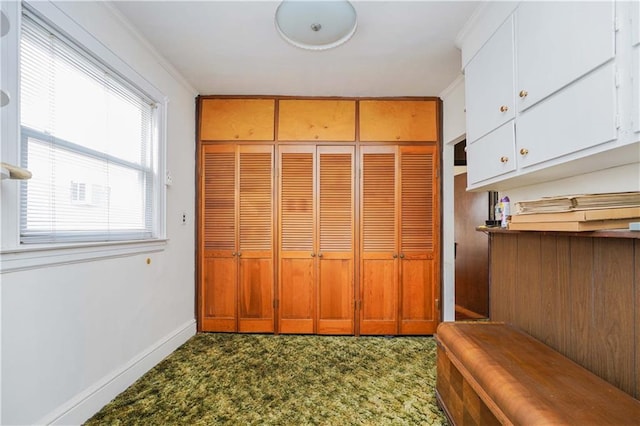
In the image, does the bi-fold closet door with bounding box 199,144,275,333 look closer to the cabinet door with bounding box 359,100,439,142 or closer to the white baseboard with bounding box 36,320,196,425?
the white baseboard with bounding box 36,320,196,425

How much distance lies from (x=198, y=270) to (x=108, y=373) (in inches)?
52.1

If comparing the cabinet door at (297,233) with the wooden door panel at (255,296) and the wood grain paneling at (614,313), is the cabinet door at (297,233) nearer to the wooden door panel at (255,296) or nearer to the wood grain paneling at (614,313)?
the wooden door panel at (255,296)

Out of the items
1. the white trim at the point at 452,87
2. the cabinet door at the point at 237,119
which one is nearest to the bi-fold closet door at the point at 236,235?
the cabinet door at the point at 237,119

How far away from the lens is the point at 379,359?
254 cm

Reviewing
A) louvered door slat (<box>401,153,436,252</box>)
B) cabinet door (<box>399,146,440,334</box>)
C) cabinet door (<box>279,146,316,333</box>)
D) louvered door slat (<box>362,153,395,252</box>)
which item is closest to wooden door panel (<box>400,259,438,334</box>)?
cabinet door (<box>399,146,440,334</box>)

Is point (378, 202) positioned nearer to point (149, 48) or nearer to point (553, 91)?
point (553, 91)

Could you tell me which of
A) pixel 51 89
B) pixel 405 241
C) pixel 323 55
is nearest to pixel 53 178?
pixel 51 89

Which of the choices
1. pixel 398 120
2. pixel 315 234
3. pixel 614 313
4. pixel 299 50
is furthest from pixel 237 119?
pixel 614 313

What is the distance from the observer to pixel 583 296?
1.30 meters

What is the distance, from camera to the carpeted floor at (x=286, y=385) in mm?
1772

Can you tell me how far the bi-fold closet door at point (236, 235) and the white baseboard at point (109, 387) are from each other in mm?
555

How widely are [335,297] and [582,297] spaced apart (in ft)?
6.98

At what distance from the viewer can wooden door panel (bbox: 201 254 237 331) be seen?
3.12 meters

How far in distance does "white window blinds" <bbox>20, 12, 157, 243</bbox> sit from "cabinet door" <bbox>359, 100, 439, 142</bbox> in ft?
6.81
